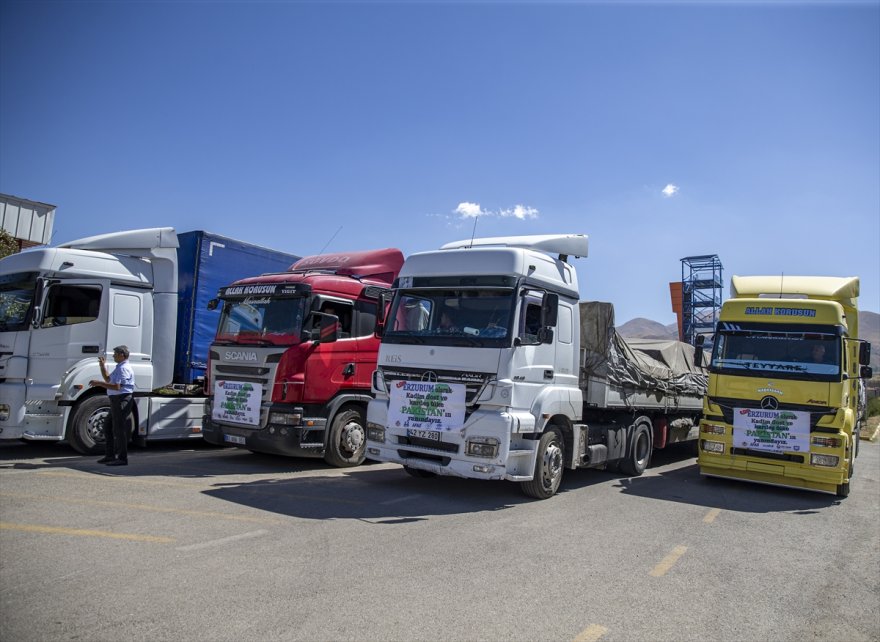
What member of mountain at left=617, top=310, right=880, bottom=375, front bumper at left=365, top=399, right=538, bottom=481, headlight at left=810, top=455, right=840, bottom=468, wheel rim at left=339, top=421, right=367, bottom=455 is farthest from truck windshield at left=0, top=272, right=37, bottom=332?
mountain at left=617, top=310, right=880, bottom=375

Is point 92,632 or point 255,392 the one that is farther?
point 255,392

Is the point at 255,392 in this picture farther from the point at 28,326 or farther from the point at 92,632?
the point at 92,632

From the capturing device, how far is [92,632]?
11.6ft

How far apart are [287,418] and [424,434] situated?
2.32 meters

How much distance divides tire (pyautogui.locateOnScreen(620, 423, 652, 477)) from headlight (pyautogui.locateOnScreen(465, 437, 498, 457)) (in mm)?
4098

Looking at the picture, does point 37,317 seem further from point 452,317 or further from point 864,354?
point 864,354

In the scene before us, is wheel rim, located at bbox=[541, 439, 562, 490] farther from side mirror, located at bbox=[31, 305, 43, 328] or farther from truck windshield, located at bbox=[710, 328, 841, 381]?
side mirror, located at bbox=[31, 305, 43, 328]

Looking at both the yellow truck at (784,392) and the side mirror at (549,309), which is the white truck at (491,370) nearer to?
the side mirror at (549,309)

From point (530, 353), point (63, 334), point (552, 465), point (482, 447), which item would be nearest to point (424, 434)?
point (482, 447)

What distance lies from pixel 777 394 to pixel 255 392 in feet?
24.8

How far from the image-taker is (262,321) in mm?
9219

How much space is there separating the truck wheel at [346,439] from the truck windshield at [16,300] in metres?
4.86

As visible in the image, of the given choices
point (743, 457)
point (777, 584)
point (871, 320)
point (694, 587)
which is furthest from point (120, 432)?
point (871, 320)

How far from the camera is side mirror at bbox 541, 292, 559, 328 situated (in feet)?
24.4
